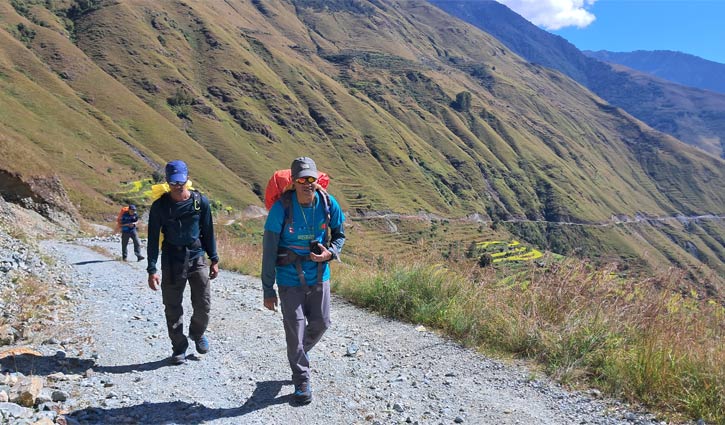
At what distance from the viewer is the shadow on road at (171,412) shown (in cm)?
408

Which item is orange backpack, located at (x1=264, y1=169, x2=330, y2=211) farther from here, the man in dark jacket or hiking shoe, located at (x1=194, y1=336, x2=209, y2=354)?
the man in dark jacket

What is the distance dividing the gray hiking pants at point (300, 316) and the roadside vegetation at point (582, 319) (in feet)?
7.80

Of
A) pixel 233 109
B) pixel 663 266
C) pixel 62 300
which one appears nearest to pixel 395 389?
pixel 663 266

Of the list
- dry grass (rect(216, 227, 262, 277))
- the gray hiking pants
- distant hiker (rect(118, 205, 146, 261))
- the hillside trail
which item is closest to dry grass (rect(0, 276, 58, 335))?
the hillside trail

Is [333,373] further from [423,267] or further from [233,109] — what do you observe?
[233,109]

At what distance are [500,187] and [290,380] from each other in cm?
18112

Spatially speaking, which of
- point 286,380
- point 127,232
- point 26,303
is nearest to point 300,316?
point 286,380

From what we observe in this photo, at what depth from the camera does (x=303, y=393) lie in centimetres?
458

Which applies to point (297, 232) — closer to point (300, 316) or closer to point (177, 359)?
point (300, 316)

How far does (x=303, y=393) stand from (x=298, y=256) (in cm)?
135

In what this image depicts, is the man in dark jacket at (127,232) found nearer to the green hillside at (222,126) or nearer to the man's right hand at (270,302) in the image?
the man's right hand at (270,302)

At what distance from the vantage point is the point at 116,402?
4.39m

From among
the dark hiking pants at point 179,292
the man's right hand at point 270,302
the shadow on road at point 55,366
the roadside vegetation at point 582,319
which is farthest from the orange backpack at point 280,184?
the roadside vegetation at point 582,319

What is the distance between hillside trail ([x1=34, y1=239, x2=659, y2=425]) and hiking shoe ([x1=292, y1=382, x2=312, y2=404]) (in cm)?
7
